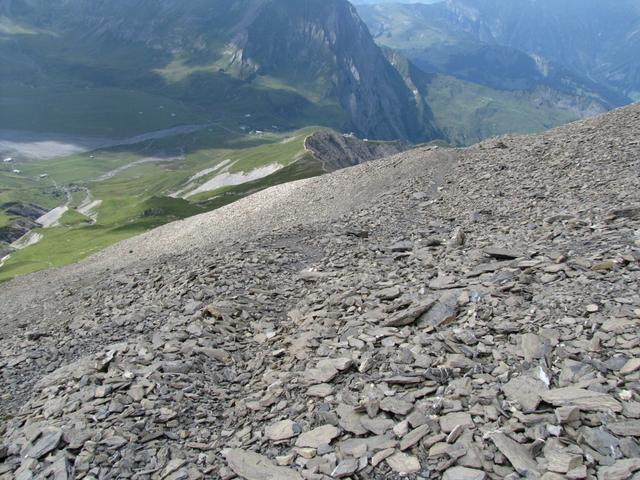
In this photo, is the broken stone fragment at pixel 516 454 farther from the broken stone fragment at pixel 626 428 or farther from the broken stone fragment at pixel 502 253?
the broken stone fragment at pixel 502 253

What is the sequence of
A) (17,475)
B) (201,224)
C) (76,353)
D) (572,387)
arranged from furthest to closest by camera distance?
(201,224) → (76,353) → (17,475) → (572,387)

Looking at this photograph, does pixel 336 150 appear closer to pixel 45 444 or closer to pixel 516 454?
pixel 45 444

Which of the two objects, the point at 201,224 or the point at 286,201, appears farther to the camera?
the point at 201,224

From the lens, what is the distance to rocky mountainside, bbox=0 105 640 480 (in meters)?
13.9

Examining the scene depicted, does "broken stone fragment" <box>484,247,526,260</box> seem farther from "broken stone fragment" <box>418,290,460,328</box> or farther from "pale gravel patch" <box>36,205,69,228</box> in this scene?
"pale gravel patch" <box>36,205,69,228</box>

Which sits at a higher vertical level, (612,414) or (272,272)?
(272,272)

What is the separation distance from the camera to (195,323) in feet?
82.4

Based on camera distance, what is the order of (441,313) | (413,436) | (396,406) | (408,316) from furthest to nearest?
(408,316)
(441,313)
(396,406)
(413,436)

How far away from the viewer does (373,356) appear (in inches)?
738

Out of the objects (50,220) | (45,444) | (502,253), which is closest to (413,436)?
(45,444)

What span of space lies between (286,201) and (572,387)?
46.2m

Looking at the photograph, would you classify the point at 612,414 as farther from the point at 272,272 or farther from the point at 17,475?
the point at 272,272

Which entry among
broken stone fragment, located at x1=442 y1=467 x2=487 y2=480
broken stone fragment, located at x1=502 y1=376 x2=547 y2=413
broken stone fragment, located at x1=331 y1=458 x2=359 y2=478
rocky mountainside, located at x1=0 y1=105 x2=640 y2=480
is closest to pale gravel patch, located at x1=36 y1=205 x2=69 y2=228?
rocky mountainside, located at x1=0 y1=105 x2=640 y2=480

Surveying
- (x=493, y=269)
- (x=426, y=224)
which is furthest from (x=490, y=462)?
(x=426, y=224)
